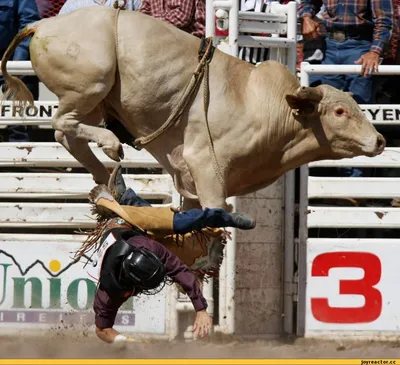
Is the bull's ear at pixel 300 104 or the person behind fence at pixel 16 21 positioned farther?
the person behind fence at pixel 16 21

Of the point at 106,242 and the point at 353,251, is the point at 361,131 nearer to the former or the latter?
the point at 353,251

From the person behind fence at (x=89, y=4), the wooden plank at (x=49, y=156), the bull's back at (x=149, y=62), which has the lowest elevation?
the wooden plank at (x=49, y=156)

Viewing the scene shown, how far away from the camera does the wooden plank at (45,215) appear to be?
8.59 meters

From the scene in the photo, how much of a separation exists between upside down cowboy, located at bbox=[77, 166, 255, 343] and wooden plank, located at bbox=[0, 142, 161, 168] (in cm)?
131

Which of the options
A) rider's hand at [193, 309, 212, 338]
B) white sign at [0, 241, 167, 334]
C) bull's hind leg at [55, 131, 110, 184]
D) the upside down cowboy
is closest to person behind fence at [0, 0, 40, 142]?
white sign at [0, 241, 167, 334]

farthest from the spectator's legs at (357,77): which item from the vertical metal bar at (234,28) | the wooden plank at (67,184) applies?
the wooden plank at (67,184)

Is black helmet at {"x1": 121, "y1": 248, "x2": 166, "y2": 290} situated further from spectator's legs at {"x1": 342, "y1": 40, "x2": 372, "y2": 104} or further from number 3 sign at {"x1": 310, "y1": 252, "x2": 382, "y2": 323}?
spectator's legs at {"x1": 342, "y1": 40, "x2": 372, "y2": 104}

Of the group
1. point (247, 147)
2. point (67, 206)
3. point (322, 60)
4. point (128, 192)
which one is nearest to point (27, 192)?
point (67, 206)

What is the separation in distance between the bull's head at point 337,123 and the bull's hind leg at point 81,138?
4.66 feet

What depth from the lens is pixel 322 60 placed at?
8789 mm

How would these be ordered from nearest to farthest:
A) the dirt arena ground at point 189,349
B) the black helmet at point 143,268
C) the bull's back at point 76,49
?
1. the black helmet at point 143,268
2. the bull's back at point 76,49
3. the dirt arena ground at point 189,349

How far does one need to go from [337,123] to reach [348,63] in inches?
56.1

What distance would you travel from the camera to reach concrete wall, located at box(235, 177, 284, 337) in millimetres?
8523

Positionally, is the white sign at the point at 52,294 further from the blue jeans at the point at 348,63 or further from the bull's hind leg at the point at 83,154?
the blue jeans at the point at 348,63
